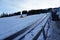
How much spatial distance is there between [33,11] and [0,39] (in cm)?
1999

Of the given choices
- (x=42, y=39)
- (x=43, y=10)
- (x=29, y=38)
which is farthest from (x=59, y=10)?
(x=29, y=38)

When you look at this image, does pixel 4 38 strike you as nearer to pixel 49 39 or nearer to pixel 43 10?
pixel 49 39

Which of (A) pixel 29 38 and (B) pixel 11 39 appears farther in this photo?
(A) pixel 29 38

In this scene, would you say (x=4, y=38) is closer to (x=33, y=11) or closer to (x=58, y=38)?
(x=58, y=38)

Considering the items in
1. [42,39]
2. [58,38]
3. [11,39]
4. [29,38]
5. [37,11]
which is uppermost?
[11,39]

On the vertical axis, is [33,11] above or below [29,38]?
below

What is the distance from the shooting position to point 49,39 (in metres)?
5.48

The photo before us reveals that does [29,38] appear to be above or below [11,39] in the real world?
below

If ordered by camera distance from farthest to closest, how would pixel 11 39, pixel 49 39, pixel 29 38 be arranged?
pixel 49 39 → pixel 29 38 → pixel 11 39

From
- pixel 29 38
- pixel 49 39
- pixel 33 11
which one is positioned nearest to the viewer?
pixel 29 38

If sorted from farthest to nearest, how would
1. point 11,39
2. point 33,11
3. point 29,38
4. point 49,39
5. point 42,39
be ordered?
point 33,11, point 49,39, point 42,39, point 29,38, point 11,39

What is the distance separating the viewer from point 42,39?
14.1 feet

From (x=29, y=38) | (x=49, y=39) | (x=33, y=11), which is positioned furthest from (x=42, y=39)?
(x=33, y=11)

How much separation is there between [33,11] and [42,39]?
1716 cm
